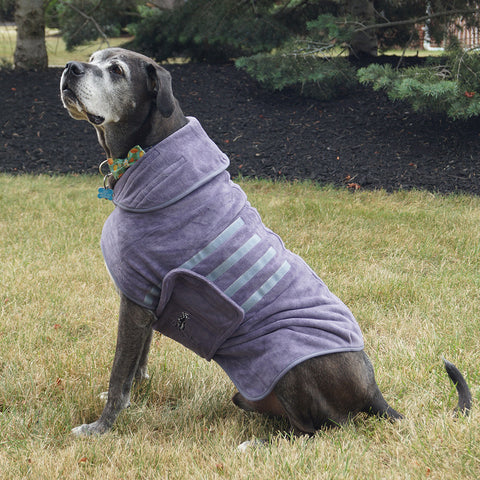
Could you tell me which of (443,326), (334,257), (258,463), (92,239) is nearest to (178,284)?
(258,463)

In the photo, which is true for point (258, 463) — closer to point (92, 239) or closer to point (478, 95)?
point (92, 239)

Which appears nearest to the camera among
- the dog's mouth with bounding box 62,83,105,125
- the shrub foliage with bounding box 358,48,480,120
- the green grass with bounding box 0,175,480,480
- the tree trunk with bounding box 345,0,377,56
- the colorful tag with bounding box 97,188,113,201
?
the green grass with bounding box 0,175,480,480

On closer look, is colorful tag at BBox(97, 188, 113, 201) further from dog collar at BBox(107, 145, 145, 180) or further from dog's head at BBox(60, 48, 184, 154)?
dog's head at BBox(60, 48, 184, 154)

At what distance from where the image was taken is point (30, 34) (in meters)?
8.88

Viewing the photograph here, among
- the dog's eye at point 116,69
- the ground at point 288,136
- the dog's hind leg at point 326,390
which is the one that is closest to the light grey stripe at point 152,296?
the dog's hind leg at point 326,390

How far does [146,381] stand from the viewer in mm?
2867

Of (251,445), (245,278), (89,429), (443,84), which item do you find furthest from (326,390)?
(443,84)

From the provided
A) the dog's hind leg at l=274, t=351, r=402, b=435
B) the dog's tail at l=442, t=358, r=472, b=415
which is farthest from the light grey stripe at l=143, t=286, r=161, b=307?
the dog's tail at l=442, t=358, r=472, b=415

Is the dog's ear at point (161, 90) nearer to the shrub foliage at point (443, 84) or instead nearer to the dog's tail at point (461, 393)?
the dog's tail at point (461, 393)

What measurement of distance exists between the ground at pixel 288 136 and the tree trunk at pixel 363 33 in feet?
3.48

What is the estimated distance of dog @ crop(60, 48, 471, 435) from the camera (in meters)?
2.26

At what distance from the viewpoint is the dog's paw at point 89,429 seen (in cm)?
Answer: 247

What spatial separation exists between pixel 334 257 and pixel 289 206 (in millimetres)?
1080

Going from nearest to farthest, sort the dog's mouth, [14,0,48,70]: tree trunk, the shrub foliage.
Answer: the dog's mouth
the shrub foliage
[14,0,48,70]: tree trunk
